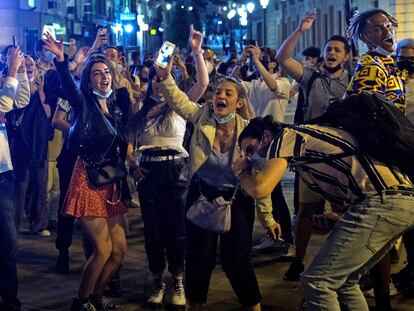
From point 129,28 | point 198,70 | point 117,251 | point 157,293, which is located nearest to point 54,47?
point 198,70

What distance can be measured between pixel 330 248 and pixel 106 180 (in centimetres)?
244

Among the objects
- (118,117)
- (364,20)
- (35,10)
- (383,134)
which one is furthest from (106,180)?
(35,10)

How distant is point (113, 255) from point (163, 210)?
0.63 m

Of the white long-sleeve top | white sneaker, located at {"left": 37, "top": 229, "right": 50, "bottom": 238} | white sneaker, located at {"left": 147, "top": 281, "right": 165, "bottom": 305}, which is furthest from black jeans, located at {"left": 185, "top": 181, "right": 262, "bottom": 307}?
white sneaker, located at {"left": 37, "top": 229, "right": 50, "bottom": 238}

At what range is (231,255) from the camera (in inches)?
227

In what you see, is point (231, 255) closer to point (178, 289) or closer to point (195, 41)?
point (178, 289)

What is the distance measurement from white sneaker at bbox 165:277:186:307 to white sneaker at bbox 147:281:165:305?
0.27 ft

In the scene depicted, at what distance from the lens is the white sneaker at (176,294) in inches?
265

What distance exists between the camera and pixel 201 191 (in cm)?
596

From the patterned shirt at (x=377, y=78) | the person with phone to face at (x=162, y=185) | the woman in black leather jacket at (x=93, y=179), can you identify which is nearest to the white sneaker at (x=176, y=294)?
the person with phone to face at (x=162, y=185)

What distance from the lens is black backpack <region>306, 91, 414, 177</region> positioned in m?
4.34

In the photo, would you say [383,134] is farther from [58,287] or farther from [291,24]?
[291,24]

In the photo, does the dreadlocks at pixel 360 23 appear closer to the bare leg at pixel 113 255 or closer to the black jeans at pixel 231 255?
the black jeans at pixel 231 255

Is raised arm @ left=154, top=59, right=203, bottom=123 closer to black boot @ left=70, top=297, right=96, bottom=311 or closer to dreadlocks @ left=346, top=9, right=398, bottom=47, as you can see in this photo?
dreadlocks @ left=346, top=9, right=398, bottom=47
